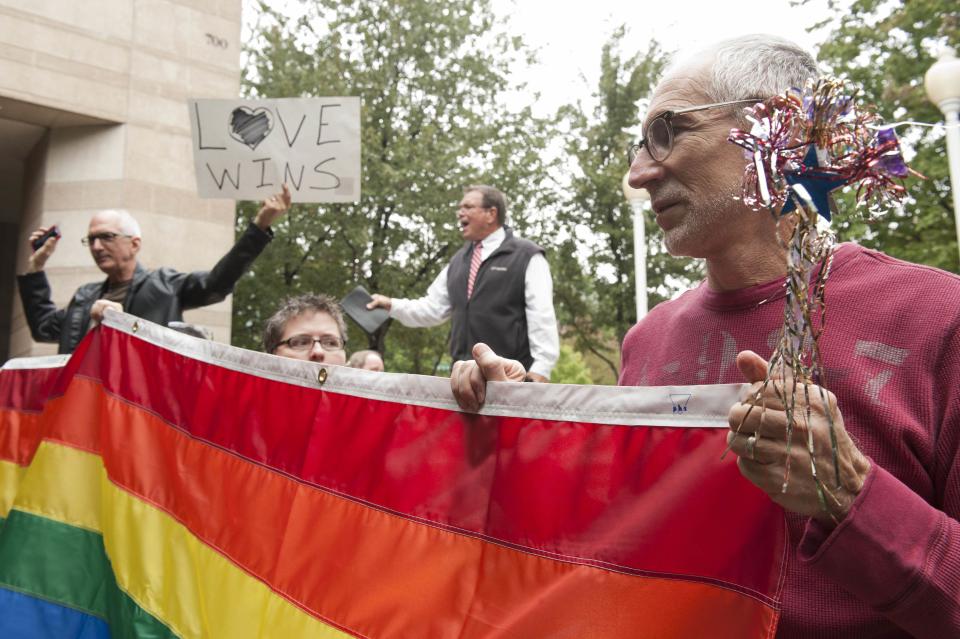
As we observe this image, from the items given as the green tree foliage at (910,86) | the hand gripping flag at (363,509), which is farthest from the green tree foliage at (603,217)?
the hand gripping flag at (363,509)

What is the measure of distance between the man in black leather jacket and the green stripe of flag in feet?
5.93

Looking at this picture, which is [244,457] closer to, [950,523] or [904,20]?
[950,523]

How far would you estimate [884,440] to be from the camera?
1.46 m

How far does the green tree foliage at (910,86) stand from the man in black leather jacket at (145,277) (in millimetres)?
10189

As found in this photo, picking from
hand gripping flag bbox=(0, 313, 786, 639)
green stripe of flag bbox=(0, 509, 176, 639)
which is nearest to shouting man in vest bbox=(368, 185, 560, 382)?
hand gripping flag bbox=(0, 313, 786, 639)

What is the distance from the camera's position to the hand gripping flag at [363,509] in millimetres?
1530

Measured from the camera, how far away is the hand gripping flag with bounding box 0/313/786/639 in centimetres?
153

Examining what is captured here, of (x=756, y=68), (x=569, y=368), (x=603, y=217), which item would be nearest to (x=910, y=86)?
(x=603, y=217)

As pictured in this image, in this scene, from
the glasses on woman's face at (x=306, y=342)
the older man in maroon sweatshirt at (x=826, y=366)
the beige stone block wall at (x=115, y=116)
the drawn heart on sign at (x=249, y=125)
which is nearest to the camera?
the older man in maroon sweatshirt at (x=826, y=366)

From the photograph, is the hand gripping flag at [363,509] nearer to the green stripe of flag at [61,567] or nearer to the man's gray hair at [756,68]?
the green stripe of flag at [61,567]

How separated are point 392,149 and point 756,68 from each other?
16.9m

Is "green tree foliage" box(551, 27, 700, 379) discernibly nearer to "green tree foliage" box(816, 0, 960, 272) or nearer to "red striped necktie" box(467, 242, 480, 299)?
"green tree foliage" box(816, 0, 960, 272)

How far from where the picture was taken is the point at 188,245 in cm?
1073

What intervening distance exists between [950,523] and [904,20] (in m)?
16.3
